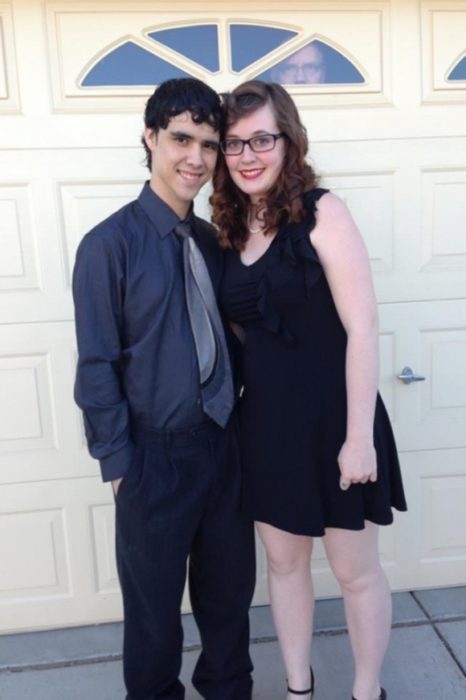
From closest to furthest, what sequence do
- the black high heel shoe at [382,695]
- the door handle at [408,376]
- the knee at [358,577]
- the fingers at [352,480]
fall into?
the fingers at [352,480]
the knee at [358,577]
the black high heel shoe at [382,695]
the door handle at [408,376]

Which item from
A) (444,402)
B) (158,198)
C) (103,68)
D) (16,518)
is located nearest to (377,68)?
(103,68)

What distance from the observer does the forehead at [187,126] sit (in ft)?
5.26

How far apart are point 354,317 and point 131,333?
22.9 inches

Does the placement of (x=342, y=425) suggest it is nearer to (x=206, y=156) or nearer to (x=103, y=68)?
(x=206, y=156)

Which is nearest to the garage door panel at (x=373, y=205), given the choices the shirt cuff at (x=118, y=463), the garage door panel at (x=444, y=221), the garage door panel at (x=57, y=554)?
the garage door panel at (x=444, y=221)

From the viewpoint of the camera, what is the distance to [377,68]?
7.61ft

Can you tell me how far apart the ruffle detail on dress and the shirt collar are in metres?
0.28

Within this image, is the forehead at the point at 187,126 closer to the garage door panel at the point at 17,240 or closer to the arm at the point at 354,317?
the arm at the point at 354,317

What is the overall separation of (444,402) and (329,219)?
1.26 meters

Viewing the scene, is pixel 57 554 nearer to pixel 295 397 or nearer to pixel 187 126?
pixel 295 397

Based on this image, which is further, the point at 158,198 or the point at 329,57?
the point at 329,57

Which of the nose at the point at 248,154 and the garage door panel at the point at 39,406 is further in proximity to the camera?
the garage door panel at the point at 39,406

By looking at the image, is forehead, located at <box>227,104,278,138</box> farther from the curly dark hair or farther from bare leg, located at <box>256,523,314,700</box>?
bare leg, located at <box>256,523,314,700</box>

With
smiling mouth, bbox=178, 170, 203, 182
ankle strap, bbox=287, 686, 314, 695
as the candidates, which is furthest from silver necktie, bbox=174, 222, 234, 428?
ankle strap, bbox=287, 686, 314, 695
